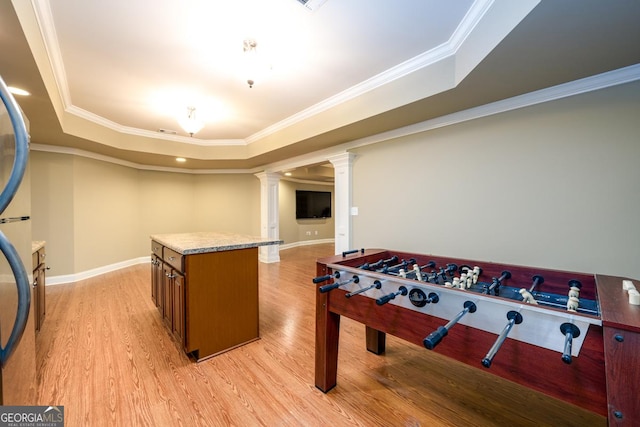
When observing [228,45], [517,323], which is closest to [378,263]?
[517,323]

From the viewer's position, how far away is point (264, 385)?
1726 mm

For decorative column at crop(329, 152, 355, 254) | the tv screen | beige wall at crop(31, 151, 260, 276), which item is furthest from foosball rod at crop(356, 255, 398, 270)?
the tv screen

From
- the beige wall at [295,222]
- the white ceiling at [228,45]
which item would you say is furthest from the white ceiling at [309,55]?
the beige wall at [295,222]

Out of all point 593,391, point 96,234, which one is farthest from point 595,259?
point 96,234

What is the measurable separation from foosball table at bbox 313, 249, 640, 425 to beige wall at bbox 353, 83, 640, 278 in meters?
0.91

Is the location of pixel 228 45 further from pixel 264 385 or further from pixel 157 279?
pixel 264 385

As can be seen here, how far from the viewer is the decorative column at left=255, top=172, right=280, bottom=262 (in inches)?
218

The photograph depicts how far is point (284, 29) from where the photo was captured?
6.24ft

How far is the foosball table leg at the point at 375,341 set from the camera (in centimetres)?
211

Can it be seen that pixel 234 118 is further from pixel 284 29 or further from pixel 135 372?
pixel 135 372

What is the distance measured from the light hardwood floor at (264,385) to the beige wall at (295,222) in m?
4.76

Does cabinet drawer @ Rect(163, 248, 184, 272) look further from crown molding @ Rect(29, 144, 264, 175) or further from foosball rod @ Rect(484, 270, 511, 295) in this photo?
crown molding @ Rect(29, 144, 264, 175)

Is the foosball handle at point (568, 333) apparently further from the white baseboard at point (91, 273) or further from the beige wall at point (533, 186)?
the white baseboard at point (91, 273)

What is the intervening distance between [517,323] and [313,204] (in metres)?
7.16
